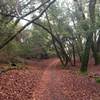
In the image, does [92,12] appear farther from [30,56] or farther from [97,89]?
[30,56]

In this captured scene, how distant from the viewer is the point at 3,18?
14.7 m

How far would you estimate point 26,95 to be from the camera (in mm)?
11570

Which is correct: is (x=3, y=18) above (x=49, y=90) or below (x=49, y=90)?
above

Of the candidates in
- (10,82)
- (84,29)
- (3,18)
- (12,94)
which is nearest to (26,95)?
(12,94)

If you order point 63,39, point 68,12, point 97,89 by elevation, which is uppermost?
point 68,12

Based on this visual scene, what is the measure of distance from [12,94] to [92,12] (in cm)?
1000

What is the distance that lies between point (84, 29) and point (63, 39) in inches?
648

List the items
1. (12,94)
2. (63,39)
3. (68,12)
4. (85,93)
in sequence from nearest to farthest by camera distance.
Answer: (12,94) → (85,93) → (68,12) → (63,39)

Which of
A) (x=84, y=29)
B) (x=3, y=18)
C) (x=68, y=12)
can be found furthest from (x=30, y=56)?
(x=3, y=18)

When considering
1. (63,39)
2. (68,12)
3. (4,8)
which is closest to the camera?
(4,8)

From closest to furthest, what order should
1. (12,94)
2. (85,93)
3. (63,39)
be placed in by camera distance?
(12,94) < (85,93) < (63,39)

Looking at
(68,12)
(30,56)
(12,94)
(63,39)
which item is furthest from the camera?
(30,56)

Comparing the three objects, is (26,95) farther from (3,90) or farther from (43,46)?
(43,46)

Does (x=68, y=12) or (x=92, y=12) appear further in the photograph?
(x=68, y=12)
